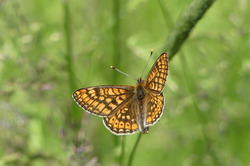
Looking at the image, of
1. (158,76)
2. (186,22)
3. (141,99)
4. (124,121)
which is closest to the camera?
(186,22)

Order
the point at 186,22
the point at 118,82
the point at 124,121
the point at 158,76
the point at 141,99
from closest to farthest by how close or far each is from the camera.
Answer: the point at 186,22, the point at 158,76, the point at 124,121, the point at 141,99, the point at 118,82

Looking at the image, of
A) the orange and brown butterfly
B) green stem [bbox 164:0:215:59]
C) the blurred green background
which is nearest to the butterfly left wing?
the orange and brown butterfly

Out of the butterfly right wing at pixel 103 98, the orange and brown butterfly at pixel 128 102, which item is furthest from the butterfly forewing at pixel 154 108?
the butterfly right wing at pixel 103 98

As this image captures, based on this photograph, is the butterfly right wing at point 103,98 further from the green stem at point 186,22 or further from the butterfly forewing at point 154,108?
the green stem at point 186,22

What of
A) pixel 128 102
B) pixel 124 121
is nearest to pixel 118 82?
pixel 128 102

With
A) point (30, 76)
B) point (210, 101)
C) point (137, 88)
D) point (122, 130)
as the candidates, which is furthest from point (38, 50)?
point (210, 101)

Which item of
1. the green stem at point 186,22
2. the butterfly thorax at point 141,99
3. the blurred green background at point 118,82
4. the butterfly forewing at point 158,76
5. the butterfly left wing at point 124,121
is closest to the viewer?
the green stem at point 186,22

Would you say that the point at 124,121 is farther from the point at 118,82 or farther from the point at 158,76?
the point at 118,82
